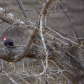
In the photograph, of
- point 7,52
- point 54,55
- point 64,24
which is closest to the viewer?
point 7,52

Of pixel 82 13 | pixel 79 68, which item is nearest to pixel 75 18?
pixel 82 13

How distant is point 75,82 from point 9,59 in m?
1.42

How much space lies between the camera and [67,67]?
326 cm

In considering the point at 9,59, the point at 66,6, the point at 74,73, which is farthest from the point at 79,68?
the point at 66,6

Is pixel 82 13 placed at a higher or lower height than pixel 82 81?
higher

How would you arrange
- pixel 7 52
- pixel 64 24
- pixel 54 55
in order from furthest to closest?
pixel 64 24
pixel 54 55
pixel 7 52

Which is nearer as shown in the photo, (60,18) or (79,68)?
(79,68)

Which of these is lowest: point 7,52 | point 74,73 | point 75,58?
point 74,73

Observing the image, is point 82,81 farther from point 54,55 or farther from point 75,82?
point 54,55

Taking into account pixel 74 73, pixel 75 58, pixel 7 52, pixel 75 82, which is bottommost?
pixel 75 82

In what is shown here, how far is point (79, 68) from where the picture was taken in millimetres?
3273

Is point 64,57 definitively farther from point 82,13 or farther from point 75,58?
point 82,13

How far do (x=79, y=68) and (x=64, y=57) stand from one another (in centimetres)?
38

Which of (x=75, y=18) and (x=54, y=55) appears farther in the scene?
(x=75, y=18)
